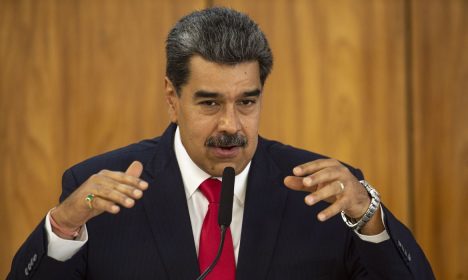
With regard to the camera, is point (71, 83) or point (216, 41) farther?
point (71, 83)

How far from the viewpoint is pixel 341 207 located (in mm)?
1412

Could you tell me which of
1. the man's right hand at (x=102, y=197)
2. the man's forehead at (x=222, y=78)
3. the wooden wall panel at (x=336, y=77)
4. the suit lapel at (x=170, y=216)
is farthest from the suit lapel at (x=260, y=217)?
the wooden wall panel at (x=336, y=77)

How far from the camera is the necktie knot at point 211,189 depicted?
171 centimetres

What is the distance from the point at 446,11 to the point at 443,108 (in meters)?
0.34

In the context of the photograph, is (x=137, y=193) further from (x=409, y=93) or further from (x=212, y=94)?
(x=409, y=93)

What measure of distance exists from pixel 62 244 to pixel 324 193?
542mm

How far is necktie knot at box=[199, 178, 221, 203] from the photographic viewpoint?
5.60ft

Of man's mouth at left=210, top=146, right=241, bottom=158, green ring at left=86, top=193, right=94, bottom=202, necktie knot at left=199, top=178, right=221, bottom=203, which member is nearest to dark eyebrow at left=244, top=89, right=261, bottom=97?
man's mouth at left=210, top=146, right=241, bottom=158

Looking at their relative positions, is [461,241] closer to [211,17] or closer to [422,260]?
[422,260]

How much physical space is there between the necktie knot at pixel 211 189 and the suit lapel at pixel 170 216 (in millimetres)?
50

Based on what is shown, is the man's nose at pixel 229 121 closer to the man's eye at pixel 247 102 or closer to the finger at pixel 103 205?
the man's eye at pixel 247 102

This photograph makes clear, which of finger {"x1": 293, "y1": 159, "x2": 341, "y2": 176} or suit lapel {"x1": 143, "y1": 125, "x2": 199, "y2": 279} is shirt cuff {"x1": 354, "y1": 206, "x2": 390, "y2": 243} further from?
suit lapel {"x1": 143, "y1": 125, "x2": 199, "y2": 279}

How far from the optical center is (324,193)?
54.7 inches

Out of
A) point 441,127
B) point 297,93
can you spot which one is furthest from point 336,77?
point 441,127
